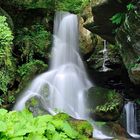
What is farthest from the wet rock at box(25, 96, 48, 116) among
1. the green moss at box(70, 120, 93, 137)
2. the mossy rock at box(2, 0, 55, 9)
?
the mossy rock at box(2, 0, 55, 9)

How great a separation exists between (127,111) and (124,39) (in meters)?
3.33

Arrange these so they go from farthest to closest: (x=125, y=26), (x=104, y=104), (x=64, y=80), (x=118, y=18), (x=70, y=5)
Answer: (x=70, y=5)
(x=64, y=80)
(x=104, y=104)
(x=118, y=18)
(x=125, y=26)

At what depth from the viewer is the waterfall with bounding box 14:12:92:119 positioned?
41.0ft

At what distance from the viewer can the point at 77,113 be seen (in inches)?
489

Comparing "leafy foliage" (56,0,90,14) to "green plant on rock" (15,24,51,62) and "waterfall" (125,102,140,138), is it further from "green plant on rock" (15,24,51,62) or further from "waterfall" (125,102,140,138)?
"waterfall" (125,102,140,138)

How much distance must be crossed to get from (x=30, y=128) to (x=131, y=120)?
318 inches

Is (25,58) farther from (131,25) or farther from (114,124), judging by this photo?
(131,25)

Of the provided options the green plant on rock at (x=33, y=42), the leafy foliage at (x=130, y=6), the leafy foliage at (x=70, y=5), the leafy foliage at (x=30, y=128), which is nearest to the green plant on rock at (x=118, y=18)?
the leafy foliage at (x=130, y=6)

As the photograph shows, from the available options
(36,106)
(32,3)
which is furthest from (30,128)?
(32,3)

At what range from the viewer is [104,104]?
38.8 feet

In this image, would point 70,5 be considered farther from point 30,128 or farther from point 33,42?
point 30,128

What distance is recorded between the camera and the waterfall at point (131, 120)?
11.2m

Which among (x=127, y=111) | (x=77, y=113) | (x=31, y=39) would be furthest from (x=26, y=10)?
(x=127, y=111)

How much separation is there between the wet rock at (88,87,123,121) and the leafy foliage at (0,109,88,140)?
22.9 feet
